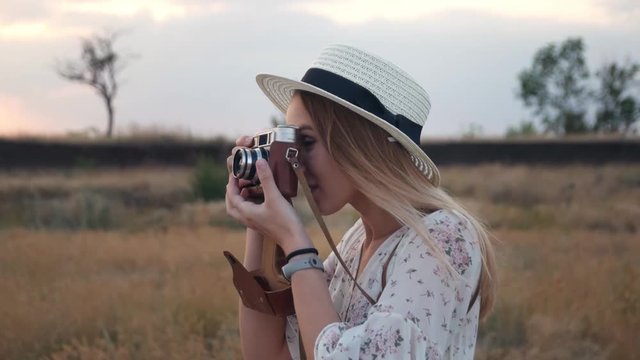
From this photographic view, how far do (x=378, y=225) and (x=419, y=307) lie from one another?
0.97 ft

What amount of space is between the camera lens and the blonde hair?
125 millimetres

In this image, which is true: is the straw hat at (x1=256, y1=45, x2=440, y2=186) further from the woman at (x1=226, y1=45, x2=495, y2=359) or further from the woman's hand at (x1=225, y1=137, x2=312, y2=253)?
the woman's hand at (x1=225, y1=137, x2=312, y2=253)

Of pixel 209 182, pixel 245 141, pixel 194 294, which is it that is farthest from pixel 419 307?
pixel 209 182

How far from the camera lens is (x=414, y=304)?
1.67 metres

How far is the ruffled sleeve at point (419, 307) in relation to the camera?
Result: 1.62 meters

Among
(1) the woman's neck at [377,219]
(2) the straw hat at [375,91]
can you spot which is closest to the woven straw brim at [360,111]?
(2) the straw hat at [375,91]

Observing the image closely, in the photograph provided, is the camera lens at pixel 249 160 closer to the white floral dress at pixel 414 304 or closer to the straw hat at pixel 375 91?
the straw hat at pixel 375 91

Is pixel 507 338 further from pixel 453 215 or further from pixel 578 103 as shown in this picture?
pixel 578 103

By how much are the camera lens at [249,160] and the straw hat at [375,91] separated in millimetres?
150

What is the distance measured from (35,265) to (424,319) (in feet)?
22.3

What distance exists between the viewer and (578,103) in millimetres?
39969

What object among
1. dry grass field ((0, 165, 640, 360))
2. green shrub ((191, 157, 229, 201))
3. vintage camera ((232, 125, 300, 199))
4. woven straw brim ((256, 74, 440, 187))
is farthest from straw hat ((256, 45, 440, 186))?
green shrub ((191, 157, 229, 201))

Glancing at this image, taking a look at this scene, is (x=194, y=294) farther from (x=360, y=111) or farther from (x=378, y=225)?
(x=360, y=111)

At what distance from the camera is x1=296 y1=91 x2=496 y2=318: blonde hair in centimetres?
179
